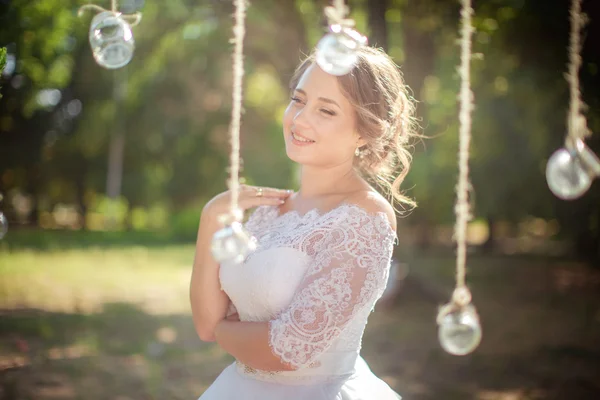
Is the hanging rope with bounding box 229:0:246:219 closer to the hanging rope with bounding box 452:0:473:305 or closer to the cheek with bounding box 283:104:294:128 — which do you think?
the cheek with bounding box 283:104:294:128

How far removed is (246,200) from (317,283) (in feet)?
1.86

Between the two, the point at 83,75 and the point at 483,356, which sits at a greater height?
the point at 83,75

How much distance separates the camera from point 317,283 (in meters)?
2.18

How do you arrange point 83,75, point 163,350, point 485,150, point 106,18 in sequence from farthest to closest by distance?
point 83,75 < point 485,150 < point 163,350 < point 106,18

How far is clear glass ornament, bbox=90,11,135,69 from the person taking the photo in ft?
7.68

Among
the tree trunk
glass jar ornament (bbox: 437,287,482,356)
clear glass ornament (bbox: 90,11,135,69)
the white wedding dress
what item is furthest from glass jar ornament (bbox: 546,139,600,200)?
the tree trunk

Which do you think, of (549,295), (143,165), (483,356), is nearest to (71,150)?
(143,165)

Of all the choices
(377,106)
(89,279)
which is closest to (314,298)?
(377,106)

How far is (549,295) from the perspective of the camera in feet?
41.4

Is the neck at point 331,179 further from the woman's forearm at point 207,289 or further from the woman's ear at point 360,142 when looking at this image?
the woman's forearm at point 207,289

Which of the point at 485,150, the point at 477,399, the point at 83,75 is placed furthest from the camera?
the point at 83,75

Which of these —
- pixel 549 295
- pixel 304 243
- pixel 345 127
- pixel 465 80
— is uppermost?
pixel 465 80

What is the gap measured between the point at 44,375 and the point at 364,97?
16.1 ft

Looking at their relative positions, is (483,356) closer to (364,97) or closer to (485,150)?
(364,97)
